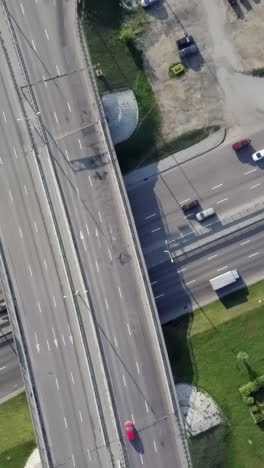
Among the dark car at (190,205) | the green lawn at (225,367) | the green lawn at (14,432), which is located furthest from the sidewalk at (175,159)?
the green lawn at (14,432)

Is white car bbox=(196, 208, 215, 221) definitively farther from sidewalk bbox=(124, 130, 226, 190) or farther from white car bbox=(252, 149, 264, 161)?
white car bbox=(252, 149, 264, 161)

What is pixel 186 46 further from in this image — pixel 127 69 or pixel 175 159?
pixel 175 159

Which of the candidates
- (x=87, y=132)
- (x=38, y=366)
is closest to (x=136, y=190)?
(x=87, y=132)

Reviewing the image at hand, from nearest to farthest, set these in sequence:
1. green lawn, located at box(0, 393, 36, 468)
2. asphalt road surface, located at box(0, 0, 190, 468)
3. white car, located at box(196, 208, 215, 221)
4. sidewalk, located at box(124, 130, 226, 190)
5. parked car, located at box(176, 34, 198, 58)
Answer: asphalt road surface, located at box(0, 0, 190, 468)
green lawn, located at box(0, 393, 36, 468)
parked car, located at box(176, 34, 198, 58)
white car, located at box(196, 208, 215, 221)
sidewalk, located at box(124, 130, 226, 190)

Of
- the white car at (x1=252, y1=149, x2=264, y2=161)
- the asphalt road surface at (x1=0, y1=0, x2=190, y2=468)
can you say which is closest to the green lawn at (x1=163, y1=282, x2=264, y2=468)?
the asphalt road surface at (x1=0, y1=0, x2=190, y2=468)

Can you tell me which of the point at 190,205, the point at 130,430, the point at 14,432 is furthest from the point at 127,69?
the point at 14,432

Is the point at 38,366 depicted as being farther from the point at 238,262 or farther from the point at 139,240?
the point at 238,262
